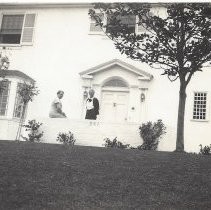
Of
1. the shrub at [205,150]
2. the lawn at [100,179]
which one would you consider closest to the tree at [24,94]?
the lawn at [100,179]

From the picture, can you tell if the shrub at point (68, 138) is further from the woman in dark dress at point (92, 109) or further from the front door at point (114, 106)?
the front door at point (114, 106)

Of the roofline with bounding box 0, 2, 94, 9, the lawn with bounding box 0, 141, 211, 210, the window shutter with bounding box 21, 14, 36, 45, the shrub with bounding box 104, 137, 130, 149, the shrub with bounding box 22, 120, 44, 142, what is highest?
the roofline with bounding box 0, 2, 94, 9

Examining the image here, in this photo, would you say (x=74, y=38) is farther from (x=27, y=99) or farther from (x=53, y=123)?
(x=53, y=123)

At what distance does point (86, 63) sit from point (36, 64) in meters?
2.16

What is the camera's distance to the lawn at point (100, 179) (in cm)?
685

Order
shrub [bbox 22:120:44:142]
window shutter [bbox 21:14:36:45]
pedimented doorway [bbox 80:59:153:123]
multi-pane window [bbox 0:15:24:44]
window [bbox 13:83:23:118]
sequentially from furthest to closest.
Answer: multi-pane window [bbox 0:15:24:44], window shutter [bbox 21:14:36:45], window [bbox 13:83:23:118], pedimented doorway [bbox 80:59:153:123], shrub [bbox 22:120:44:142]

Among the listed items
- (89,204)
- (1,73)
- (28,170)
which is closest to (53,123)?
(1,73)

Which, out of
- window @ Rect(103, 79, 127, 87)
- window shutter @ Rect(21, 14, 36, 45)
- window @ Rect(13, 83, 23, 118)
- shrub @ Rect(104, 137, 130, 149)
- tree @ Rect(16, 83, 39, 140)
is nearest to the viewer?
shrub @ Rect(104, 137, 130, 149)

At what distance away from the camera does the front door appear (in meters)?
16.9

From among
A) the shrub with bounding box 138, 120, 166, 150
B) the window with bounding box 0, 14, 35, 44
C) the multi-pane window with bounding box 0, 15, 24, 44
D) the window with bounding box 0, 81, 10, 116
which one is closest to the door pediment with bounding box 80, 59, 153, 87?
the shrub with bounding box 138, 120, 166, 150

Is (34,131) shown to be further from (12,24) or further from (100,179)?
(100,179)

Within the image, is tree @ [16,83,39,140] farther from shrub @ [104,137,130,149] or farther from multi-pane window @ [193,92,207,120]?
multi-pane window @ [193,92,207,120]

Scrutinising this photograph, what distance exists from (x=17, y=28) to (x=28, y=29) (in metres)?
0.66

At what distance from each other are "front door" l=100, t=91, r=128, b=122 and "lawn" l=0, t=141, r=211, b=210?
232 inches
